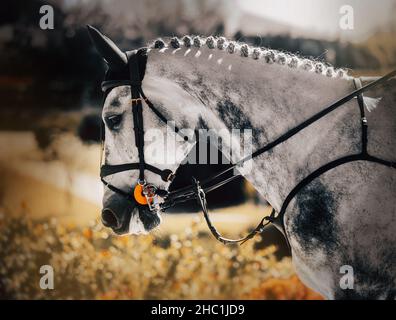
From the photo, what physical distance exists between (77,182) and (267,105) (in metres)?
2.75

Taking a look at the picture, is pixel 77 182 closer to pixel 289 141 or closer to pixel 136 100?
pixel 136 100

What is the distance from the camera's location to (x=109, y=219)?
2.34 metres

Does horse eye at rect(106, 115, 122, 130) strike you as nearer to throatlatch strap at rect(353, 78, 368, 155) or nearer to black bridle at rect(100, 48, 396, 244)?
black bridle at rect(100, 48, 396, 244)

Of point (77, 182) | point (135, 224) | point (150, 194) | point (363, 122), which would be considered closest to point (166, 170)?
point (150, 194)

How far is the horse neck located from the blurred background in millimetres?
1917

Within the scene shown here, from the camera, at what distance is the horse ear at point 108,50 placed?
2.06 metres

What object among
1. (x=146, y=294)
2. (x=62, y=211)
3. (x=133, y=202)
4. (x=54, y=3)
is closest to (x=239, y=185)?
(x=146, y=294)

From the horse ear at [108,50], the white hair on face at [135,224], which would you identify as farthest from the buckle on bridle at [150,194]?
the horse ear at [108,50]

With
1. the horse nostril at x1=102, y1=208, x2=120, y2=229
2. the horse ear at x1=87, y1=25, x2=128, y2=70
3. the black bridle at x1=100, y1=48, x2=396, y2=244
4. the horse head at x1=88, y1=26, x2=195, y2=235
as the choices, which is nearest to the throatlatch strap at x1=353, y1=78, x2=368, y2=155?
the black bridle at x1=100, y1=48, x2=396, y2=244

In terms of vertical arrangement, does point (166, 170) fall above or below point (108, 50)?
below

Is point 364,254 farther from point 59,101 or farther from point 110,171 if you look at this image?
point 59,101

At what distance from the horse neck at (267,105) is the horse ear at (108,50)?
0.19m

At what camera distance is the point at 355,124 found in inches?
77.4

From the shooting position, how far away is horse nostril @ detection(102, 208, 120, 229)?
232 centimetres
